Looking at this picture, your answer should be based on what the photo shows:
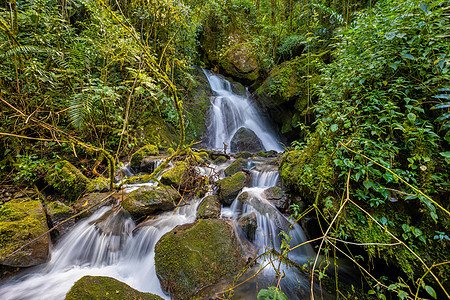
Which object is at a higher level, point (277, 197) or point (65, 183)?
point (65, 183)

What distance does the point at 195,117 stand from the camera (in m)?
8.94

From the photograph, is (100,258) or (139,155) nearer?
(100,258)

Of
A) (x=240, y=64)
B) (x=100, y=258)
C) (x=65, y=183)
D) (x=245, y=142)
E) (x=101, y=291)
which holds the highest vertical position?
(x=240, y=64)

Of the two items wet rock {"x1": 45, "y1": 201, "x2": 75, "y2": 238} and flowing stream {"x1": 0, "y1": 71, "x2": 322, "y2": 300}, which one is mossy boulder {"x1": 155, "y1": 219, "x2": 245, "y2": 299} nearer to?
flowing stream {"x1": 0, "y1": 71, "x2": 322, "y2": 300}

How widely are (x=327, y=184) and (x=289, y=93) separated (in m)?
6.61

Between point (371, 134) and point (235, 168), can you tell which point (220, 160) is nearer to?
point (235, 168)

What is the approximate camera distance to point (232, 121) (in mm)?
9945

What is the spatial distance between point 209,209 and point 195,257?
117 centimetres

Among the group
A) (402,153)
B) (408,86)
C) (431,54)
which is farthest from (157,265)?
(431,54)

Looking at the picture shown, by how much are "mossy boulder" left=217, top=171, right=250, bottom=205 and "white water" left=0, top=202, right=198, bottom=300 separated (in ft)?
3.05

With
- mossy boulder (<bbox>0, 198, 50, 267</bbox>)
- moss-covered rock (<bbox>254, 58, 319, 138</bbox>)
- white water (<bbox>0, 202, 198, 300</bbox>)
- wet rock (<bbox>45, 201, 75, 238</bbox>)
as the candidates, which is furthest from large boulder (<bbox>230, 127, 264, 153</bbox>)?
mossy boulder (<bbox>0, 198, 50, 267</bbox>)

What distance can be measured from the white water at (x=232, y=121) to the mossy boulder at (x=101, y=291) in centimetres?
695

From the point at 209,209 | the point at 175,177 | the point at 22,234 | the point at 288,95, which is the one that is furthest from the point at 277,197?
the point at 288,95

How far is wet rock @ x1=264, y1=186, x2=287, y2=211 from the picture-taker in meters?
3.78
